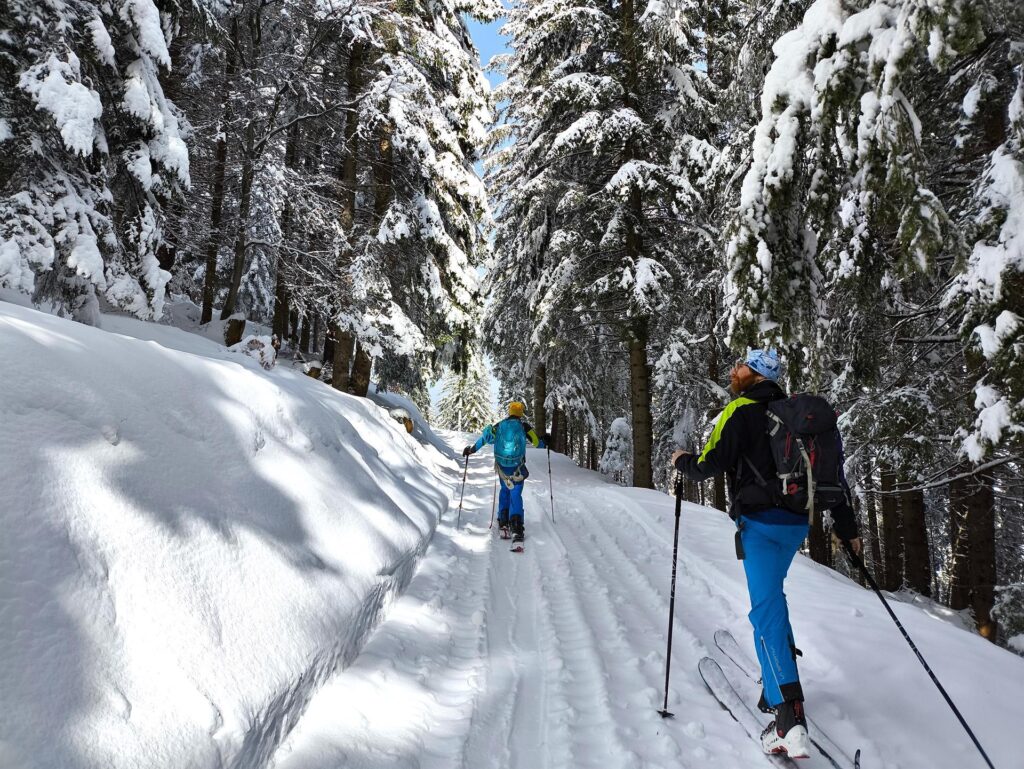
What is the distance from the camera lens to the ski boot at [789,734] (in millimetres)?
2939

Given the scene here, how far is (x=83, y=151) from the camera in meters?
7.27

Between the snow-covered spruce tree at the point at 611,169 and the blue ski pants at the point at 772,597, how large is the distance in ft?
27.8

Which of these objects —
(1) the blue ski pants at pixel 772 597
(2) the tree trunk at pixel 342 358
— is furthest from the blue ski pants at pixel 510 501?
(2) the tree trunk at pixel 342 358

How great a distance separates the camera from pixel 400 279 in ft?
44.0

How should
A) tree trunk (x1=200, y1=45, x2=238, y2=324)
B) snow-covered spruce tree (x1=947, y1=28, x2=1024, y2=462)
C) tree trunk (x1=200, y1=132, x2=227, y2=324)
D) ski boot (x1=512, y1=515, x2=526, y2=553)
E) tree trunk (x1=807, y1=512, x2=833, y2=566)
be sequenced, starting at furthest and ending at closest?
1. tree trunk (x1=200, y1=132, x2=227, y2=324)
2. tree trunk (x1=807, y1=512, x2=833, y2=566)
3. tree trunk (x1=200, y1=45, x2=238, y2=324)
4. ski boot (x1=512, y1=515, x2=526, y2=553)
5. snow-covered spruce tree (x1=947, y1=28, x2=1024, y2=462)

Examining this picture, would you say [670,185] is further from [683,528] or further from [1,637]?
[1,637]

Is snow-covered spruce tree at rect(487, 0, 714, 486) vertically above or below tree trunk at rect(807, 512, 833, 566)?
above

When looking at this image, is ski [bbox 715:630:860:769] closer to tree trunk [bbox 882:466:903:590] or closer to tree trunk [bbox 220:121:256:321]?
tree trunk [bbox 882:466:903:590]

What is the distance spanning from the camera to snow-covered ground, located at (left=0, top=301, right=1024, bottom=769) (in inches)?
82.2

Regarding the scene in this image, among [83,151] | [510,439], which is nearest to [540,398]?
[510,439]

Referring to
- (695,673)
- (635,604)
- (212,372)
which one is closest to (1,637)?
(212,372)

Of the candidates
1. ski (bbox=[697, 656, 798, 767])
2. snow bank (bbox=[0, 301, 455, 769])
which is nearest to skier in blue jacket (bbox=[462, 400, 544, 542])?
snow bank (bbox=[0, 301, 455, 769])

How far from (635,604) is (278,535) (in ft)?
11.8

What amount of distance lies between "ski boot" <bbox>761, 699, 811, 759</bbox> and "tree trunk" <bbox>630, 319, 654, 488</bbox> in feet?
31.1
